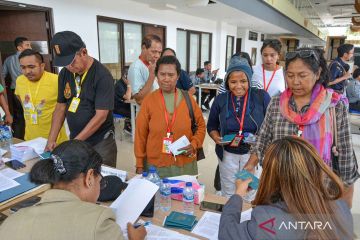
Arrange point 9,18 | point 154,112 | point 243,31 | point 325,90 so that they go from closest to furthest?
point 325,90
point 154,112
point 9,18
point 243,31

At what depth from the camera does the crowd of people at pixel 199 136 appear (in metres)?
0.86

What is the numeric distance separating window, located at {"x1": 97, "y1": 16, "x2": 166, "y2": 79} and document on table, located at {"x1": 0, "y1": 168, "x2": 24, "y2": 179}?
3.86m

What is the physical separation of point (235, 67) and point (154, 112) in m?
0.65

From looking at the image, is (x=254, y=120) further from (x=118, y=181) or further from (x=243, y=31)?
(x=243, y=31)

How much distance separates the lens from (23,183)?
5.13 ft

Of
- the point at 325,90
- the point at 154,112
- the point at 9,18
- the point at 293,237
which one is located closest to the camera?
the point at 293,237

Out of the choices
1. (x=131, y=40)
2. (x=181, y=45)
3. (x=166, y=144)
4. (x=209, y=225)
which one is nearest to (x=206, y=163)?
(x=166, y=144)

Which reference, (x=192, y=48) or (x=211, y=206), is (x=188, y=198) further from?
(x=192, y=48)

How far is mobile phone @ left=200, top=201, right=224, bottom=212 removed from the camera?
1.38 m

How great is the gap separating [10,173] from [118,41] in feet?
14.8

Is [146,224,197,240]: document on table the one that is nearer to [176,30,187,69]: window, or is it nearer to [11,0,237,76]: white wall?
[11,0,237,76]: white wall

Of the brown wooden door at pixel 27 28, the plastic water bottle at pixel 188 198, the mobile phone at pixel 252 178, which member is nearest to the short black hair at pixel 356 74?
the mobile phone at pixel 252 178

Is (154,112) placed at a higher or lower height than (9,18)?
lower

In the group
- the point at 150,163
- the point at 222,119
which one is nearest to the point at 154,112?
the point at 150,163
